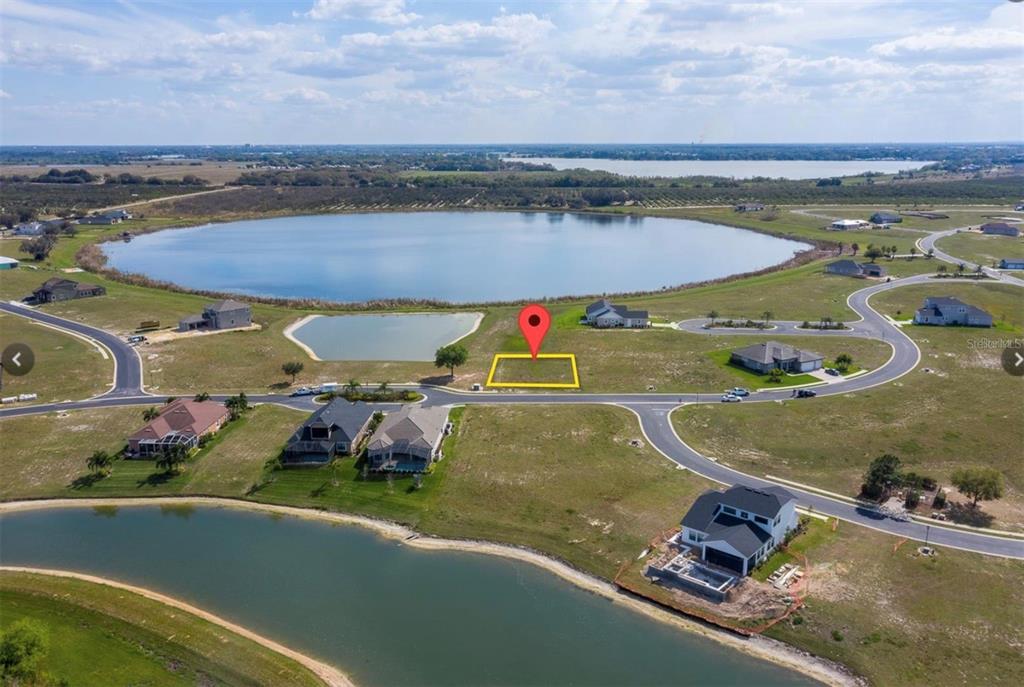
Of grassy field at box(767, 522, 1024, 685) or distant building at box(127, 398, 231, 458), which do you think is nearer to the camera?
grassy field at box(767, 522, 1024, 685)

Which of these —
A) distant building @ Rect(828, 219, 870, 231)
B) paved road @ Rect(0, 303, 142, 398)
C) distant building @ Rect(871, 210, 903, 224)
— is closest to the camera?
paved road @ Rect(0, 303, 142, 398)

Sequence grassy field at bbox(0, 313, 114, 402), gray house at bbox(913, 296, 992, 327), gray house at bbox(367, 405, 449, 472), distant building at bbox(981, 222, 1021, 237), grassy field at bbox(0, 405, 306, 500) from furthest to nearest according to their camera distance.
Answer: distant building at bbox(981, 222, 1021, 237) < gray house at bbox(913, 296, 992, 327) < grassy field at bbox(0, 313, 114, 402) < gray house at bbox(367, 405, 449, 472) < grassy field at bbox(0, 405, 306, 500)

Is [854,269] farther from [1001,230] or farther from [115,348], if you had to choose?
[115,348]

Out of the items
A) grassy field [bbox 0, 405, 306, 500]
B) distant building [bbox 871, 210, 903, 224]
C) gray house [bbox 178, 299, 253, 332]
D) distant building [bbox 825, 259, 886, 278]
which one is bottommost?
grassy field [bbox 0, 405, 306, 500]

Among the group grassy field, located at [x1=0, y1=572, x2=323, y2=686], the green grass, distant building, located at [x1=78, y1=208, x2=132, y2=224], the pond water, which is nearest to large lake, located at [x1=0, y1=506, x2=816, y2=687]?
grassy field, located at [x1=0, y1=572, x2=323, y2=686]

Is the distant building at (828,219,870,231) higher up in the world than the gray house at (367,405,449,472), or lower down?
higher up

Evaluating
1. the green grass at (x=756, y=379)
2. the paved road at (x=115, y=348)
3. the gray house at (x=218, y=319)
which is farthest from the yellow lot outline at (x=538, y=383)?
the gray house at (x=218, y=319)

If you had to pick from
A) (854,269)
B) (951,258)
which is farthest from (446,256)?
(951,258)

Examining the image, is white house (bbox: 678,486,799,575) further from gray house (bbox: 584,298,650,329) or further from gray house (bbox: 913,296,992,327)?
gray house (bbox: 913,296,992,327)
